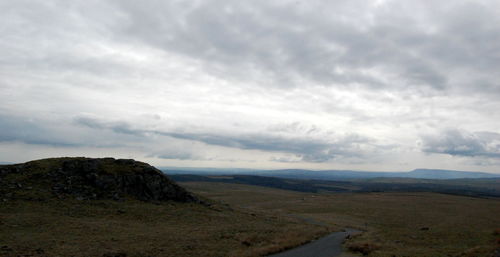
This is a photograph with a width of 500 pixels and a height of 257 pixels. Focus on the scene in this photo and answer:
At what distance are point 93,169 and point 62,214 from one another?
14818mm

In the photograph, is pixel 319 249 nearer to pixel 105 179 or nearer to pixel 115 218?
pixel 115 218

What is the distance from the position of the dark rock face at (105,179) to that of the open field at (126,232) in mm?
3323

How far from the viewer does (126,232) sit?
33344 millimetres

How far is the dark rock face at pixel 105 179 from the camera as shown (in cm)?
4781

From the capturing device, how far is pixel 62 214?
3831 cm

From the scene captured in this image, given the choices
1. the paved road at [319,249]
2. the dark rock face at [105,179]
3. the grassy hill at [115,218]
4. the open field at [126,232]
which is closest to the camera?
the open field at [126,232]

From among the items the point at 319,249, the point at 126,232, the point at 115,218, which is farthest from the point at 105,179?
the point at 319,249

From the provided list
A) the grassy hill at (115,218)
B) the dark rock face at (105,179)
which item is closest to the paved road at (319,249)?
the grassy hill at (115,218)

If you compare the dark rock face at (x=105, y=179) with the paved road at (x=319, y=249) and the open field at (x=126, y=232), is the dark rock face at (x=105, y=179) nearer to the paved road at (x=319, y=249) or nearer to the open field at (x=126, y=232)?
the open field at (x=126, y=232)

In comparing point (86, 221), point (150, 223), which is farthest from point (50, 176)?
point (150, 223)

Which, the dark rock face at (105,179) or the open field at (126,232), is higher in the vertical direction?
the dark rock face at (105,179)

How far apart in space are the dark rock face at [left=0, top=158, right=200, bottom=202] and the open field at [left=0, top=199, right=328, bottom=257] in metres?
3.32

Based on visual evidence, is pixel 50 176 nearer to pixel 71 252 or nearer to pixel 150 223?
pixel 150 223

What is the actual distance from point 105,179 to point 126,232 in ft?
65.8
